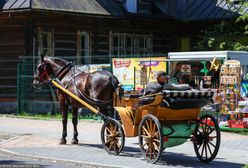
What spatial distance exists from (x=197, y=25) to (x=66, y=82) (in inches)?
627

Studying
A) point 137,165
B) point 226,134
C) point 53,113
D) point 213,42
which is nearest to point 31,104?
point 53,113

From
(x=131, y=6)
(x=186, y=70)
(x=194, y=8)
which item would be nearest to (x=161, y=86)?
(x=186, y=70)

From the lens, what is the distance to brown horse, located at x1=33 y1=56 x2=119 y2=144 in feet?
44.7

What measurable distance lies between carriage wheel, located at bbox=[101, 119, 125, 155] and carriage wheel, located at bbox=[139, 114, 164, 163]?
94 cm

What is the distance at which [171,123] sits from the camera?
37.6 ft

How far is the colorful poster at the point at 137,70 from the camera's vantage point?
18.3 meters

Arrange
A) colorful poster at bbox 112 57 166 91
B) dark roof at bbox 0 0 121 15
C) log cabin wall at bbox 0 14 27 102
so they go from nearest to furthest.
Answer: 1. colorful poster at bbox 112 57 166 91
2. dark roof at bbox 0 0 121 15
3. log cabin wall at bbox 0 14 27 102

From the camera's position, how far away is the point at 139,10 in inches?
1110

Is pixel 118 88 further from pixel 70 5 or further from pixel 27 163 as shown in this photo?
pixel 70 5

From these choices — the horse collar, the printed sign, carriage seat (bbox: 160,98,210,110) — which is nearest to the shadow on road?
carriage seat (bbox: 160,98,210,110)

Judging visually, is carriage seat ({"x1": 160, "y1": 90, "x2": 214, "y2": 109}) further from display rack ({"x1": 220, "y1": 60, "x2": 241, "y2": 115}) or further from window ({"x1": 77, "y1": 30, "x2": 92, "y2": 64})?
window ({"x1": 77, "y1": 30, "x2": 92, "y2": 64})

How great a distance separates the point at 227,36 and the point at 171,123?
14548 millimetres

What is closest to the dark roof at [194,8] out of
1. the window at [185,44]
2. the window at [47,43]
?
the window at [185,44]

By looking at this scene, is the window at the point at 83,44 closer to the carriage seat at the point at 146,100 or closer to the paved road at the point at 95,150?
the paved road at the point at 95,150
